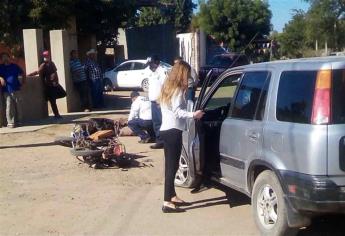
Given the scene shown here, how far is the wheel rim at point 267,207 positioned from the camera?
579 cm

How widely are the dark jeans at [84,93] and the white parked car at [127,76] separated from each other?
10.1m

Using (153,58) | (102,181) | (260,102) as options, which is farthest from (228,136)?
(153,58)

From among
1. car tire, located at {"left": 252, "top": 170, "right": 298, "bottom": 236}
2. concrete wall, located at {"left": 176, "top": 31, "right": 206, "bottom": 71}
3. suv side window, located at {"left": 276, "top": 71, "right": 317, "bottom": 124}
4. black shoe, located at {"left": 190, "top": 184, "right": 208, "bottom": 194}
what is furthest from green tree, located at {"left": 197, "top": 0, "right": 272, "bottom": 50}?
suv side window, located at {"left": 276, "top": 71, "right": 317, "bottom": 124}

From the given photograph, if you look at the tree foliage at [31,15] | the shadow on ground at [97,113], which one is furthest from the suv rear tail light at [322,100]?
the tree foliage at [31,15]

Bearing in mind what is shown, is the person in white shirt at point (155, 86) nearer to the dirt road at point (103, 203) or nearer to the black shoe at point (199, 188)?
the dirt road at point (103, 203)

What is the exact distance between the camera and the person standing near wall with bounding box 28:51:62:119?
51.1 feet

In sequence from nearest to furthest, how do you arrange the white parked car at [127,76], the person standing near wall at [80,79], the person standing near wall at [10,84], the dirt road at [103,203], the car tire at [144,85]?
the dirt road at [103,203] → the person standing near wall at [10,84] → the person standing near wall at [80,79] → the car tire at [144,85] → the white parked car at [127,76]

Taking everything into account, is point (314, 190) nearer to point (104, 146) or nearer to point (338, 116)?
point (338, 116)

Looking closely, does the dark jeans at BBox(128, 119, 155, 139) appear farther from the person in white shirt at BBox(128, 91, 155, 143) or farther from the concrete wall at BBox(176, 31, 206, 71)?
the concrete wall at BBox(176, 31, 206, 71)

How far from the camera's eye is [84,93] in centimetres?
1769

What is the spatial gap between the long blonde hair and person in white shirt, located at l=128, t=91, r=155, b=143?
462cm

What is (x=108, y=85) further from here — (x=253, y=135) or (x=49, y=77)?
(x=253, y=135)

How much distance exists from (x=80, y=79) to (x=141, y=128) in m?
5.99

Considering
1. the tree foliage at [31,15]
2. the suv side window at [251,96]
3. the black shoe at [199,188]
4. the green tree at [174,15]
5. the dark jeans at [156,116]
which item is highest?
the green tree at [174,15]
